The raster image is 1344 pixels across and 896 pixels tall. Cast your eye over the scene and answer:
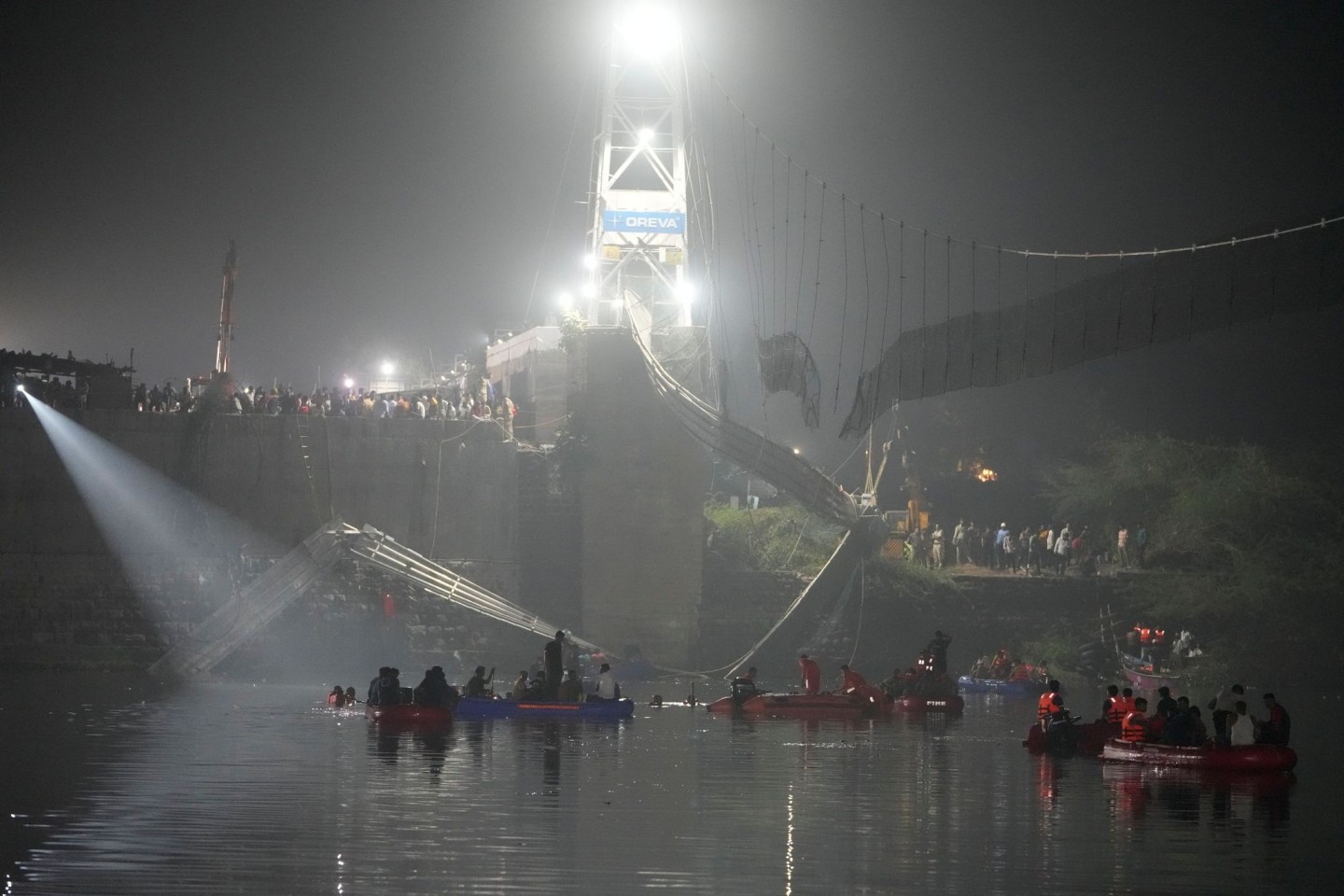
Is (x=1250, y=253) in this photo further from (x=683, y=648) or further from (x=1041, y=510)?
(x=1041, y=510)

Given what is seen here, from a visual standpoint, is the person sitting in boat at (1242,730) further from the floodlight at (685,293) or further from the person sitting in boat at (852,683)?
the floodlight at (685,293)

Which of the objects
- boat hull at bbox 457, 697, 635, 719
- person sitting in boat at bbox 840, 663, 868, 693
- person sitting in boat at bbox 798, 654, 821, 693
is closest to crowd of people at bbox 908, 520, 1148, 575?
person sitting in boat at bbox 840, 663, 868, 693

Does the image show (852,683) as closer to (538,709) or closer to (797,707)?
(797,707)

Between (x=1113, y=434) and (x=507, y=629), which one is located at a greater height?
(x=1113, y=434)

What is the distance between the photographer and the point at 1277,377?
1721 inches

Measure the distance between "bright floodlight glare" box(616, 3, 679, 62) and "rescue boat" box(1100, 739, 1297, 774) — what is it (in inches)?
1020

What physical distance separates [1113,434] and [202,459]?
81.1 ft

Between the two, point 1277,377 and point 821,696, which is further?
point 1277,377

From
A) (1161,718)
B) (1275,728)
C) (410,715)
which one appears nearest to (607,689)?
(410,715)

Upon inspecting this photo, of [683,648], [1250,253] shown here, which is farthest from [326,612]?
[1250,253]

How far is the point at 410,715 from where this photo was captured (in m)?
22.0

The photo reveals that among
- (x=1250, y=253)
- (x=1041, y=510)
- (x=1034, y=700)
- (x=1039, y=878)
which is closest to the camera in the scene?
(x=1039, y=878)

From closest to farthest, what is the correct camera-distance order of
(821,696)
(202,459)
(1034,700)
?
1. (821,696)
2. (1034,700)
3. (202,459)

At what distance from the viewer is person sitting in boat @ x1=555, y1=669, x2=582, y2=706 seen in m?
23.8
